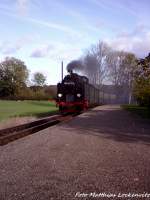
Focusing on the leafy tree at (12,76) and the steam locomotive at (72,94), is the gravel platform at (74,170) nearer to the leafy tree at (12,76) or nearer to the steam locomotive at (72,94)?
the steam locomotive at (72,94)

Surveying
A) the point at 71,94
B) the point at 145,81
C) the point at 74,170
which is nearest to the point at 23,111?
the point at 71,94

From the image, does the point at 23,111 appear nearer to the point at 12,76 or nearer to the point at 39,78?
the point at 12,76

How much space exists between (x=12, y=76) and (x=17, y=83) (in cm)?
359

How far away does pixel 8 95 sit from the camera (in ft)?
346

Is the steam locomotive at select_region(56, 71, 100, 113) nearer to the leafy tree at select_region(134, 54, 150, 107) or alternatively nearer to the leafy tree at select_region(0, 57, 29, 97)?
the leafy tree at select_region(134, 54, 150, 107)

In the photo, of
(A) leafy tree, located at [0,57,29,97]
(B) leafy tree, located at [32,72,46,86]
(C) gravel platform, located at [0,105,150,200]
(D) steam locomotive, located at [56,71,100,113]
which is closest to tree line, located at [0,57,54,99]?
(A) leafy tree, located at [0,57,29,97]

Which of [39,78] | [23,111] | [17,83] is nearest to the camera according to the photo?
[23,111]

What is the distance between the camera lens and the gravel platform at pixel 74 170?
6.99 meters

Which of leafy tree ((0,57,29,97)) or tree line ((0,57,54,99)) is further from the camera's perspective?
leafy tree ((0,57,29,97))

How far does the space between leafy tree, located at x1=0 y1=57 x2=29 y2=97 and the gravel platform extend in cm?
9294

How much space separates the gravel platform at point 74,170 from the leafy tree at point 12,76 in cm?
9294

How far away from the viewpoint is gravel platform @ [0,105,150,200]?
6.99m

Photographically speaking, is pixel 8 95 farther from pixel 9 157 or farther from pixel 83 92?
pixel 9 157

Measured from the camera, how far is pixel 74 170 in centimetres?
888
